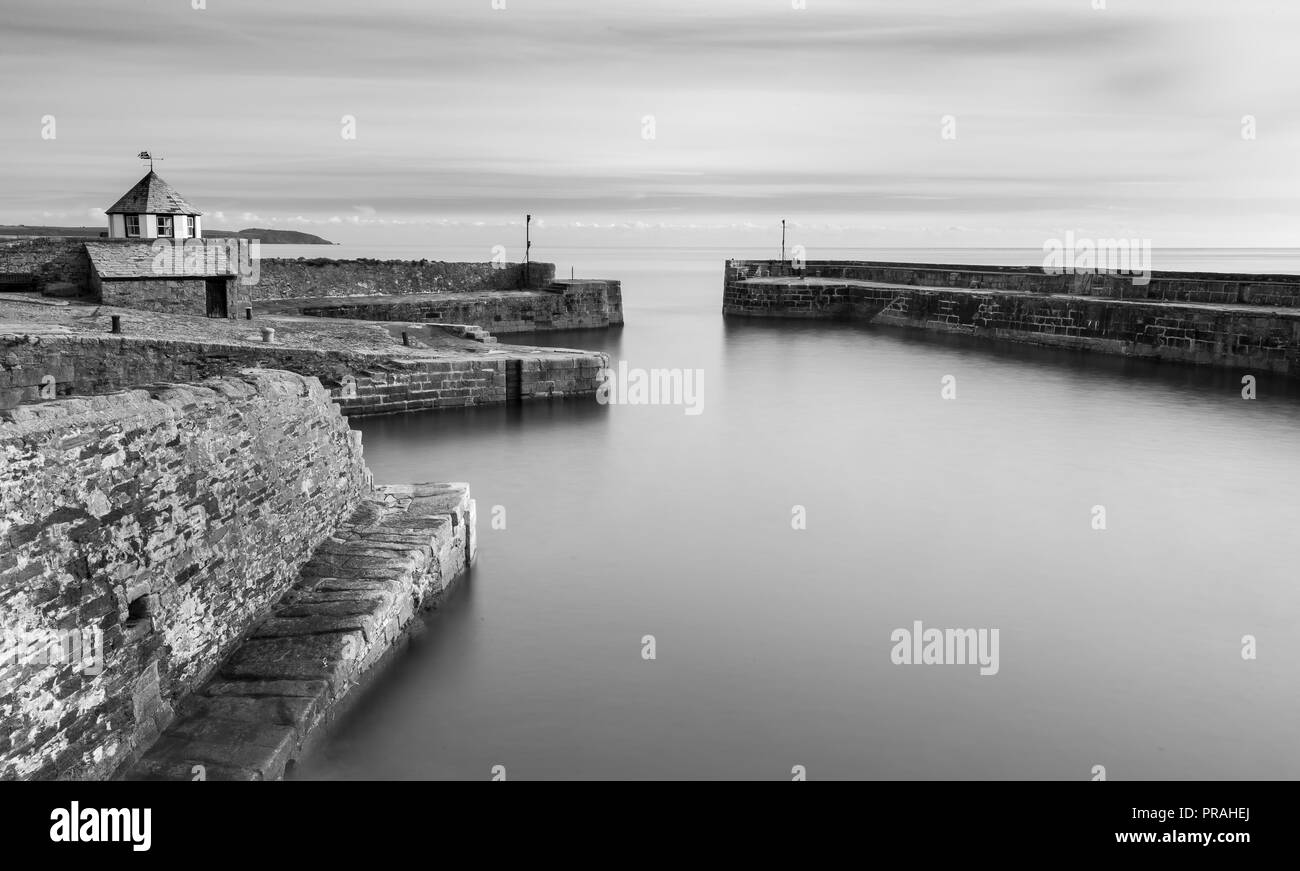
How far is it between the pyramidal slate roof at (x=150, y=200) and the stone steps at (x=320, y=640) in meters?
18.3

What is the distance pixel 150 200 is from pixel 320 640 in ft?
67.8

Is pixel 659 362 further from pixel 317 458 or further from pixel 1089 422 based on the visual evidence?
pixel 317 458

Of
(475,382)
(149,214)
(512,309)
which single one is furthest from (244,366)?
(512,309)

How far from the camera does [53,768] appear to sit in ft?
13.0

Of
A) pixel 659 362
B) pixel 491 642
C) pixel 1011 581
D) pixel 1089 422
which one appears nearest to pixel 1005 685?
pixel 1011 581

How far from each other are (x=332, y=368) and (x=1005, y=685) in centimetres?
1021

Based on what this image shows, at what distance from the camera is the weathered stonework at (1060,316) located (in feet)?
59.6

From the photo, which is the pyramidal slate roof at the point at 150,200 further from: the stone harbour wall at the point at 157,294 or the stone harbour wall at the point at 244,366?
the stone harbour wall at the point at 244,366

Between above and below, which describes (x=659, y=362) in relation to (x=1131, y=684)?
above

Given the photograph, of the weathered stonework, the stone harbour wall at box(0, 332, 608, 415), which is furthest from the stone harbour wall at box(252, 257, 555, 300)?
the stone harbour wall at box(0, 332, 608, 415)

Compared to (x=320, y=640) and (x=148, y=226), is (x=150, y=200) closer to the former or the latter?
A: (x=148, y=226)

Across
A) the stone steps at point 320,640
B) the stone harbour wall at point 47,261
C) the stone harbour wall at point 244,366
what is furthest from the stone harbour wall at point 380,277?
the stone steps at point 320,640

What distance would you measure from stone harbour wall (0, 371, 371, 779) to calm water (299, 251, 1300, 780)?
2.73ft

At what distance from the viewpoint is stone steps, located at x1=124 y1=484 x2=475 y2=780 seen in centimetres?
446
